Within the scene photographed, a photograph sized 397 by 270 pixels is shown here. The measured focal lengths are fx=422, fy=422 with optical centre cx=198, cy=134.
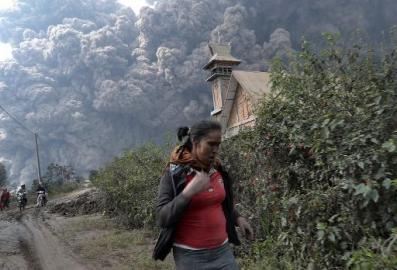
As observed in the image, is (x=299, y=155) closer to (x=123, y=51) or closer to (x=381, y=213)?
(x=381, y=213)

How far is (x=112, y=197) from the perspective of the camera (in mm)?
12500

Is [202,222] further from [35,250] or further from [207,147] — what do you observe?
[35,250]

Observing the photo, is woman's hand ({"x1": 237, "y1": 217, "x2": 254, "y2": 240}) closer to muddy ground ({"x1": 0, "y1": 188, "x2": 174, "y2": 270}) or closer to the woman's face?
the woman's face

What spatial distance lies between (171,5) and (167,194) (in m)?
106

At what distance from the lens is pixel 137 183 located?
10.0 metres

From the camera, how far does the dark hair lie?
2.61 meters

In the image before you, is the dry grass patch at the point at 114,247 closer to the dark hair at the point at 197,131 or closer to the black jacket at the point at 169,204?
the black jacket at the point at 169,204

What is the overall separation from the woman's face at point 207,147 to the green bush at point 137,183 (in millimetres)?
6568

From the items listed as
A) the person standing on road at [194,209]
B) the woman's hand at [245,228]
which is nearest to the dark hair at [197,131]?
the person standing on road at [194,209]

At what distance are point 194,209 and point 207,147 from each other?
1.27 ft

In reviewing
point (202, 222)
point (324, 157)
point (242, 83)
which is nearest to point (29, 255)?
point (324, 157)

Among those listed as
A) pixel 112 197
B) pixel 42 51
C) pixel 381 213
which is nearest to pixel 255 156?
pixel 381 213

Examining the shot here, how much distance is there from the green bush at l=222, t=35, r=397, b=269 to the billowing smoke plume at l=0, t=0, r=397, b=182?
271 ft

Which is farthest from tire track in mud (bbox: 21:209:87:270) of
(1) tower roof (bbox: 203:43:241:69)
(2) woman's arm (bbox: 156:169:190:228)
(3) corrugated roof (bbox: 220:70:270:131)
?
(1) tower roof (bbox: 203:43:241:69)
